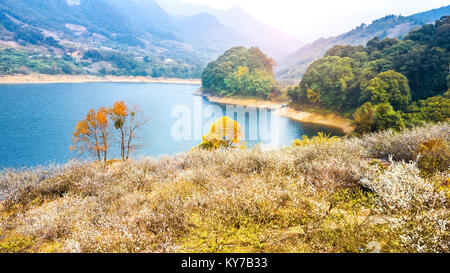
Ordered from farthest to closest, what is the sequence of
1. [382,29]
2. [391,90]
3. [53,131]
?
[382,29] < [391,90] < [53,131]

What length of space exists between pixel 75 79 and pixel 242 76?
86.0m

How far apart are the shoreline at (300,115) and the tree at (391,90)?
609 centimetres

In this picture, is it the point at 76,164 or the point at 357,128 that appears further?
the point at 357,128

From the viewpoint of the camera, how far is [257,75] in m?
81.1

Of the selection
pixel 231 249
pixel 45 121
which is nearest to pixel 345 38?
pixel 45 121

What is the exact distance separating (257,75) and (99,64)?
357 ft

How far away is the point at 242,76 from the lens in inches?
3118

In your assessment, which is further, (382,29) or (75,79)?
(382,29)

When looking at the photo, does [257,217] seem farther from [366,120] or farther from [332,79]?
[332,79]

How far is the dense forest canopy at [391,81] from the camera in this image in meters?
31.8

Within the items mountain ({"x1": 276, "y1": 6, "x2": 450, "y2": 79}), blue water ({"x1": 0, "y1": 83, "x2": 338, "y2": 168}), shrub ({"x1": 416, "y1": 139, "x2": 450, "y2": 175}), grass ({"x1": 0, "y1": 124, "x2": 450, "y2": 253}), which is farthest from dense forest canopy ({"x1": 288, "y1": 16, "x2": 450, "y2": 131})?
mountain ({"x1": 276, "y1": 6, "x2": 450, "y2": 79})

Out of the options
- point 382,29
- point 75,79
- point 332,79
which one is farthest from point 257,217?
point 382,29
